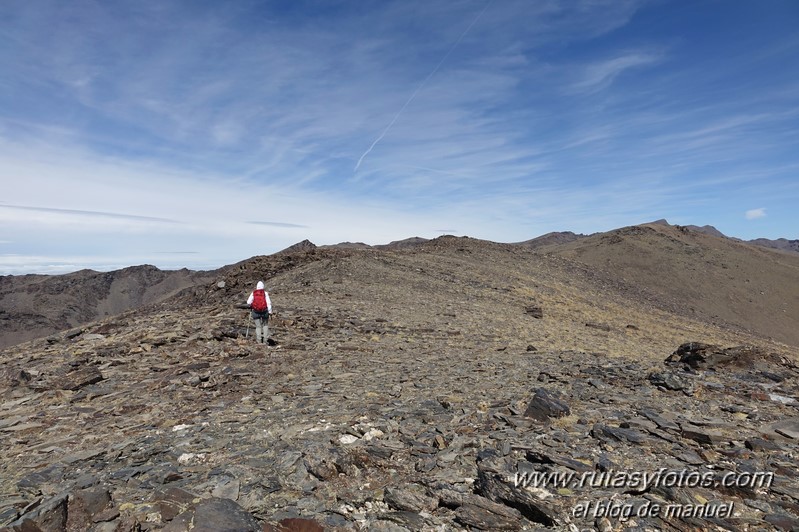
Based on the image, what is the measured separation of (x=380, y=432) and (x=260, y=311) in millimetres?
7598

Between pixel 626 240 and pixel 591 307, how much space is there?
41288 millimetres

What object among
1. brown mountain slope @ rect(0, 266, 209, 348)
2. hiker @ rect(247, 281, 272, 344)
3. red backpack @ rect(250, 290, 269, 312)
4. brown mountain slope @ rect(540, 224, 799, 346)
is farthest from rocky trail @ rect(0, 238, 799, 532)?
brown mountain slope @ rect(0, 266, 209, 348)

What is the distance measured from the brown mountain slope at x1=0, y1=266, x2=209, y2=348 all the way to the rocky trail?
373 ft

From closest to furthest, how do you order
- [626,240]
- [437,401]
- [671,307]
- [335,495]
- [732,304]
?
[335,495]
[437,401]
[671,307]
[732,304]
[626,240]

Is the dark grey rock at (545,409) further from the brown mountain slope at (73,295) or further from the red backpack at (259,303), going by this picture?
the brown mountain slope at (73,295)

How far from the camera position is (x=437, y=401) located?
327 inches

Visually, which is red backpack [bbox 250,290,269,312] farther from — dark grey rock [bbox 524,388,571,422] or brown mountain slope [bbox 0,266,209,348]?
brown mountain slope [bbox 0,266,209,348]

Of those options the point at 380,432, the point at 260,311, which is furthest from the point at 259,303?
the point at 380,432

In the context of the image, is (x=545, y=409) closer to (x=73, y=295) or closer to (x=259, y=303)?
(x=259, y=303)

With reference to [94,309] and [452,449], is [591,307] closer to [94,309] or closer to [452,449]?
[452,449]

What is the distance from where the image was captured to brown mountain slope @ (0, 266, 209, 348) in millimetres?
109375

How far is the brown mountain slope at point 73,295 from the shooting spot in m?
109

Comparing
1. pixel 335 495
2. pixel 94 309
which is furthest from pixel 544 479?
pixel 94 309

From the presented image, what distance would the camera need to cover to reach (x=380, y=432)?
6.65 metres
